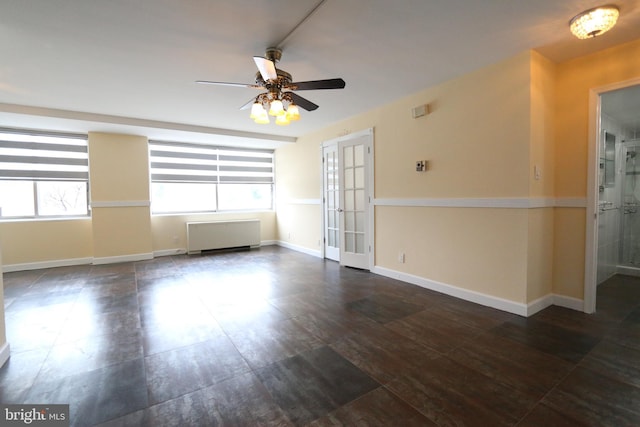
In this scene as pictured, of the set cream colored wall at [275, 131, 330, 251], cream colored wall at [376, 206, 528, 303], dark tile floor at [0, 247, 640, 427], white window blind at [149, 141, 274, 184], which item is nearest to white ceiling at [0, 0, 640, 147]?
cream colored wall at [376, 206, 528, 303]

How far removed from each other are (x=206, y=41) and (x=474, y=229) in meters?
3.20

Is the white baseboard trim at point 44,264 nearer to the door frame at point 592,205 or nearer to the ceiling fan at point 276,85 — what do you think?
the ceiling fan at point 276,85

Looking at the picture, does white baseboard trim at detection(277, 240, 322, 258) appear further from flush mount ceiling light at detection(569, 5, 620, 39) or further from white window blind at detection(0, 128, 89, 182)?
flush mount ceiling light at detection(569, 5, 620, 39)

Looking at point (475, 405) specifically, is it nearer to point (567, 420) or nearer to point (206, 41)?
point (567, 420)

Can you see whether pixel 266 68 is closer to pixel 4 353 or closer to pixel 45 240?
pixel 4 353

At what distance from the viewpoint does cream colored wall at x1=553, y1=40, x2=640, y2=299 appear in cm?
279

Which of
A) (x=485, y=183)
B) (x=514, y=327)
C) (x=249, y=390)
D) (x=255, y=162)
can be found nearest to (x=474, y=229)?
(x=485, y=183)

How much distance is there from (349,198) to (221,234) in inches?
124

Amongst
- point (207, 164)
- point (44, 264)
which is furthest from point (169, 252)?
point (207, 164)

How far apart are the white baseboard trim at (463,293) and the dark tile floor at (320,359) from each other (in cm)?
10

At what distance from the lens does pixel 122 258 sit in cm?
557

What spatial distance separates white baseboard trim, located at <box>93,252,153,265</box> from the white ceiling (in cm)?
265

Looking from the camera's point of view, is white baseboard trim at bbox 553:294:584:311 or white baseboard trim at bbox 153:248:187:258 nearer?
white baseboard trim at bbox 553:294:584:311

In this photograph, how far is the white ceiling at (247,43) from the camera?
205 centimetres
